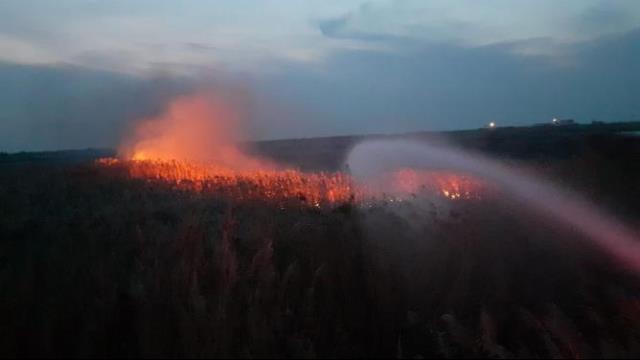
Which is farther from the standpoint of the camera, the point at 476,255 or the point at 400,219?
the point at 400,219

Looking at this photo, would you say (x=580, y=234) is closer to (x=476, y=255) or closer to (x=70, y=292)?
(x=476, y=255)

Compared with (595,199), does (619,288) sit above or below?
below

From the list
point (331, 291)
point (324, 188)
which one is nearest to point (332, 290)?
point (331, 291)

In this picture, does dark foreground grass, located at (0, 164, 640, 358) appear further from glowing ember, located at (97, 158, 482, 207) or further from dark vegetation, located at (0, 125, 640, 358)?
glowing ember, located at (97, 158, 482, 207)

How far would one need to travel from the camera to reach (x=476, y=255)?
8.05 metres

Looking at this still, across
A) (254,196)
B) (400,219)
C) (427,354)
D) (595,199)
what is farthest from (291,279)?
(254,196)

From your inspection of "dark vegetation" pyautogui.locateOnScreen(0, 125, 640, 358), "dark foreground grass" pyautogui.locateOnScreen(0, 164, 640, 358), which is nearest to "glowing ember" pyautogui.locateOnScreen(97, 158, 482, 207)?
"dark vegetation" pyautogui.locateOnScreen(0, 125, 640, 358)

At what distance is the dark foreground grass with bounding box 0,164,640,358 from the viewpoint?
221 inches

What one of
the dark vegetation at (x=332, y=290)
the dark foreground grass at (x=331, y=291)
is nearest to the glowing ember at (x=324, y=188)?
the dark vegetation at (x=332, y=290)

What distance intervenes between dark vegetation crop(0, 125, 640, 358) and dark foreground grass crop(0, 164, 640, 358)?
2cm

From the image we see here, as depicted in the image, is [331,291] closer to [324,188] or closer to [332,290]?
[332,290]

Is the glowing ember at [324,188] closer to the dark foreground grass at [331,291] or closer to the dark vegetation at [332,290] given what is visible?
the dark vegetation at [332,290]

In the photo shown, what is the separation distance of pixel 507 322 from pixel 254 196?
946cm

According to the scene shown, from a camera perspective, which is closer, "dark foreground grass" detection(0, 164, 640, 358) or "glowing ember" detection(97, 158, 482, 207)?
"dark foreground grass" detection(0, 164, 640, 358)
